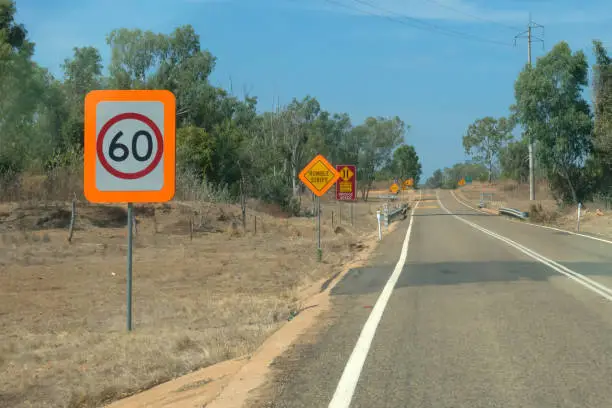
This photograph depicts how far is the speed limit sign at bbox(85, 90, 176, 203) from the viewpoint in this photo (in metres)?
8.32

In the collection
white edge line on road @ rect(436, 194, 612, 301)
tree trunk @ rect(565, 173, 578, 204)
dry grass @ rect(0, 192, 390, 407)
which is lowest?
dry grass @ rect(0, 192, 390, 407)

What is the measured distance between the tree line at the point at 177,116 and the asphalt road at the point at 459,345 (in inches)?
1030

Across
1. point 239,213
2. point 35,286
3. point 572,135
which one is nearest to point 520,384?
point 35,286

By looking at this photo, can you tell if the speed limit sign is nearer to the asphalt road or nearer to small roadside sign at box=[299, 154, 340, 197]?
the asphalt road

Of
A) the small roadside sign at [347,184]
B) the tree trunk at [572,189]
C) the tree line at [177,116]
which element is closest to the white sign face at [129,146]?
the small roadside sign at [347,184]

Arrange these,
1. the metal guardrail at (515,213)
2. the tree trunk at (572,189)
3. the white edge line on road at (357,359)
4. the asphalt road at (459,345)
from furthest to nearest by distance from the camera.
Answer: the tree trunk at (572,189)
the metal guardrail at (515,213)
the asphalt road at (459,345)
the white edge line on road at (357,359)

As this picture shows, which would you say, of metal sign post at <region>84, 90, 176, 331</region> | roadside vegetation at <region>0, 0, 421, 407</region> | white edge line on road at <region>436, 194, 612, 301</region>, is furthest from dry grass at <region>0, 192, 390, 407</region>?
white edge line on road at <region>436, 194, 612, 301</region>

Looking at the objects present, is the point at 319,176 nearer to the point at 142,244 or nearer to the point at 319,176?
the point at 319,176

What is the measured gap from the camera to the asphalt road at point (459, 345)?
6.01 m

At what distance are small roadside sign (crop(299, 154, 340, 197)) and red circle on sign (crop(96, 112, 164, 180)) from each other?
13.5 m

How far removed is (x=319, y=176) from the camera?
71.9 feet

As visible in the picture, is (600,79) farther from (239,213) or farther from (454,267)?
(454,267)

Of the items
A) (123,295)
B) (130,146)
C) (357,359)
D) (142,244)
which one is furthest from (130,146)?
(142,244)

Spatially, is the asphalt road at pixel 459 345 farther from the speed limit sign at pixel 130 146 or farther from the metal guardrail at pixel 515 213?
the metal guardrail at pixel 515 213
